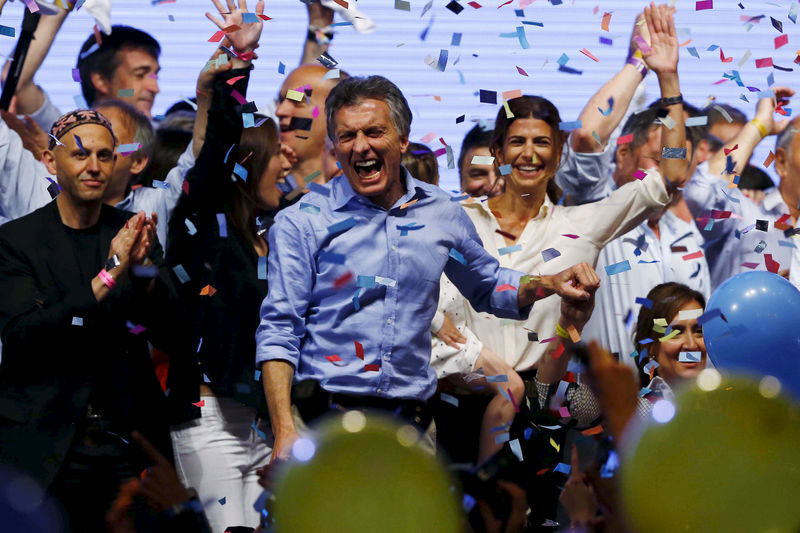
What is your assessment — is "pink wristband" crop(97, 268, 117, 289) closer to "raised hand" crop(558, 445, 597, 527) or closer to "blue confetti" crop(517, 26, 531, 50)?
"raised hand" crop(558, 445, 597, 527)

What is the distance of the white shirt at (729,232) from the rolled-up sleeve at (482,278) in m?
1.20

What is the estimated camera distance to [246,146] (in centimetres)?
333

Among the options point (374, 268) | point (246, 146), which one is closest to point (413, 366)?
point (374, 268)

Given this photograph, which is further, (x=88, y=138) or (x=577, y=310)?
(x=88, y=138)

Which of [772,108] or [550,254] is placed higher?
[772,108]

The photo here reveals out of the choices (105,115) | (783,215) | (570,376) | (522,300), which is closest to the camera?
(522,300)

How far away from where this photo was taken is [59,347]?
2957mm

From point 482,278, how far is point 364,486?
1089 mm

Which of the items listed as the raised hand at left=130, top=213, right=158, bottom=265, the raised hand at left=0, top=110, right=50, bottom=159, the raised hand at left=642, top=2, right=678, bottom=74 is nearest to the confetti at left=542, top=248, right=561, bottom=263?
the raised hand at left=642, top=2, right=678, bottom=74

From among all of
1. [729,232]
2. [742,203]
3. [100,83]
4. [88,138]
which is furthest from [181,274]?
[742,203]

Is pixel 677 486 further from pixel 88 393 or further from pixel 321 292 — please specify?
pixel 88 393

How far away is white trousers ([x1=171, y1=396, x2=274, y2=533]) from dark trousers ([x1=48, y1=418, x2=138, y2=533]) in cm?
21

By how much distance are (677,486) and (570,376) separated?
1353mm

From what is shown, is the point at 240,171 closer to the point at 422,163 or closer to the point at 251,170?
the point at 251,170
